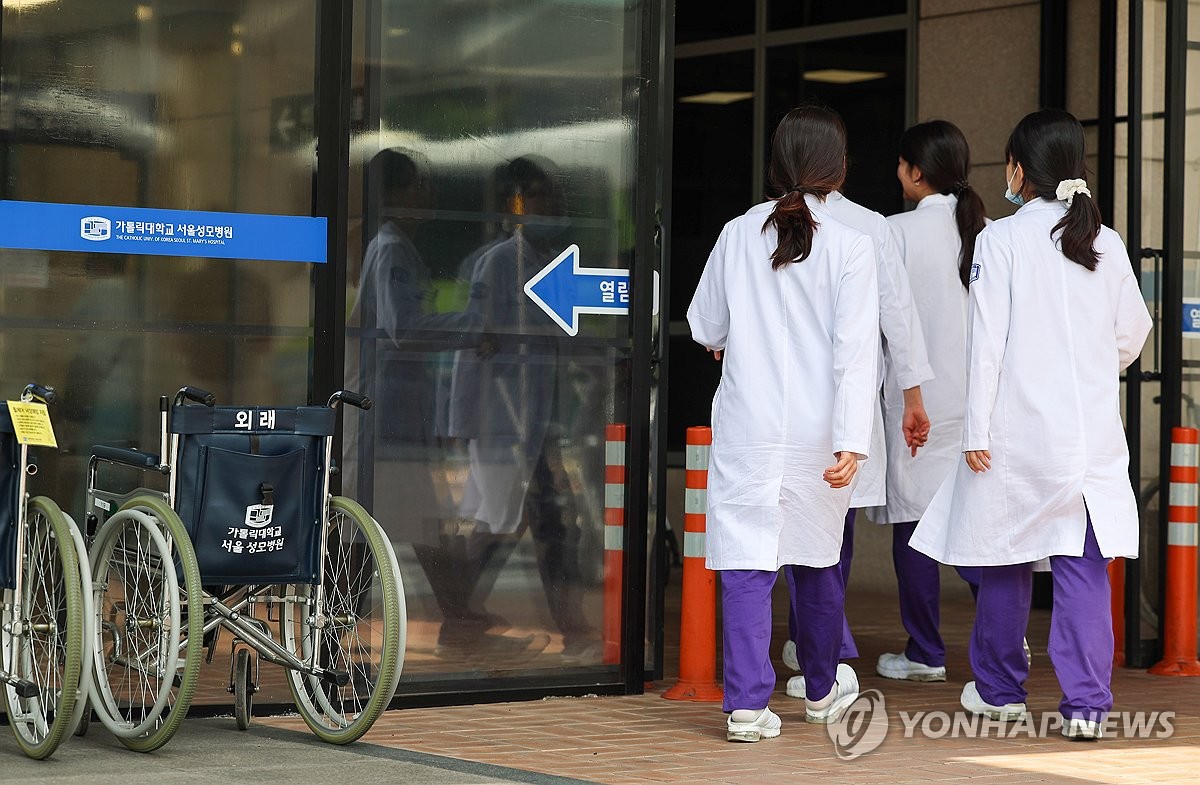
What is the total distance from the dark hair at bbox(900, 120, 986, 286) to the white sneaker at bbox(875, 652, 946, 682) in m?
1.51

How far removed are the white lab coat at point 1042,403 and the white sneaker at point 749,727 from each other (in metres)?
0.82

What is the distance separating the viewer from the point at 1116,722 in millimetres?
6234

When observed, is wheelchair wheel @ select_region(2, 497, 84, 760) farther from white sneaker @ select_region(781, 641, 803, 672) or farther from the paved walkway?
white sneaker @ select_region(781, 641, 803, 672)

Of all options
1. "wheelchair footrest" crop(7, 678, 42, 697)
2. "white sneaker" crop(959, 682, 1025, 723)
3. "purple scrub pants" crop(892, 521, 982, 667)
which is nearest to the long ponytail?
"purple scrub pants" crop(892, 521, 982, 667)

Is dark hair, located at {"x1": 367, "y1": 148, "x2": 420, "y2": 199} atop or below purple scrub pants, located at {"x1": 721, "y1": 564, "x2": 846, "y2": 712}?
atop

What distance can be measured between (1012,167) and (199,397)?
276 cm

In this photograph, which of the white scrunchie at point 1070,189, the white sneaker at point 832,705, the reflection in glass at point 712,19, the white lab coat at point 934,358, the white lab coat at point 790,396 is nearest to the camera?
the white lab coat at point 790,396

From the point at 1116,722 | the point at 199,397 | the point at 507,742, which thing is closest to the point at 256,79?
the point at 199,397

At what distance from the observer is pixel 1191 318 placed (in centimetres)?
823

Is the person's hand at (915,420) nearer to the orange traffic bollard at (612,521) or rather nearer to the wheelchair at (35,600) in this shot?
the orange traffic bollard at (612,521)

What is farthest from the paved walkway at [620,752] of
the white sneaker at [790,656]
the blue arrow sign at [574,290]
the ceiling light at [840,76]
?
the ceiling light at [840,76]

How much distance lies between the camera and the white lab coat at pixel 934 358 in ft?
24.0

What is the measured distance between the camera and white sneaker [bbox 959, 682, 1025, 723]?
6141 mm

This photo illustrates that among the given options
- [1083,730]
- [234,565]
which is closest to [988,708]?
[1083,730]
